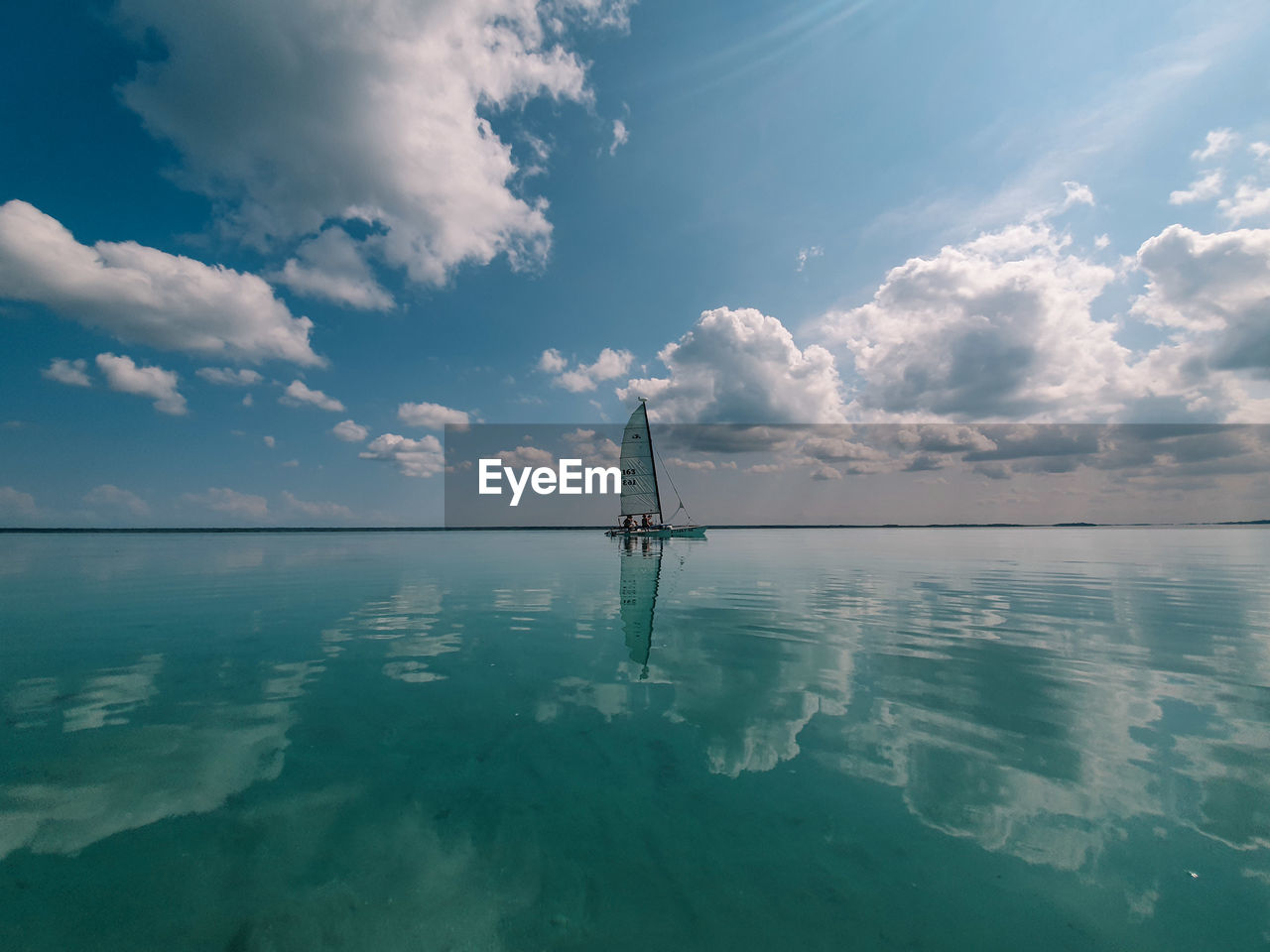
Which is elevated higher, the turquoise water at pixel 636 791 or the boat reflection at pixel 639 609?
the boat reflection at pixel 639 609

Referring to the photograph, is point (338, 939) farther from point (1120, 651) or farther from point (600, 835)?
point (1120, 651)

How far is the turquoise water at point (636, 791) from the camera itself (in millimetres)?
5109

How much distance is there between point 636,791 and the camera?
24.6 ft

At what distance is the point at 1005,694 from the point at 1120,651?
7.48 metres

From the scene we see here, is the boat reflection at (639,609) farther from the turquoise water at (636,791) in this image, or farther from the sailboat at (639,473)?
the sailboat at (639,473)

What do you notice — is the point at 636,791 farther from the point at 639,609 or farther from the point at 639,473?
the point at 639,473

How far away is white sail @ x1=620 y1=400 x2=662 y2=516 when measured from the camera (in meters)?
85.1

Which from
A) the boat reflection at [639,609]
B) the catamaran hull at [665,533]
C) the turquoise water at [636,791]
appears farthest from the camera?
the catamaran hull at [665,533]

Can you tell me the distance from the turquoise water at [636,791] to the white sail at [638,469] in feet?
226

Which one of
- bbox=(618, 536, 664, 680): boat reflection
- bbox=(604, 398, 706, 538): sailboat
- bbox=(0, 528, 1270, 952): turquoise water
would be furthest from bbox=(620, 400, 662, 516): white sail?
bbox=(0, 528, 1270, 952): turquoise water

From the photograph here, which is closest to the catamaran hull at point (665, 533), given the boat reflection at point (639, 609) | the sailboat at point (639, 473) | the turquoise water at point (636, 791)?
the sailboat at point (639, 473)

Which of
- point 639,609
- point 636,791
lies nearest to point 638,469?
point 639,609

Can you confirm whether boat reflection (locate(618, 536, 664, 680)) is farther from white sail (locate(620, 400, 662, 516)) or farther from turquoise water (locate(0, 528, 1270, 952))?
white sail (locate(620, 400, 662, 516))

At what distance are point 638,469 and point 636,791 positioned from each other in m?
79.9
